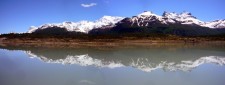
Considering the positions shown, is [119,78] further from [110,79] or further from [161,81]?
[161,81]

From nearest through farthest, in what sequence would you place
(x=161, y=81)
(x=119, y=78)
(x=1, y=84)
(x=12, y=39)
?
(x=1, y=84), (x=161, y=81), (x=119, y=78), (x=12, y=39)

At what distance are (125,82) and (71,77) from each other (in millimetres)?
2800

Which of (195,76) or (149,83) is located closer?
(149,83)

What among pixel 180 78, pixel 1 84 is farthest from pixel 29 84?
pixel 180 78

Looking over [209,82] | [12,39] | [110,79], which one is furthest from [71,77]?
[12,39]

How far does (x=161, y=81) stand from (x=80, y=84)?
3536 mm

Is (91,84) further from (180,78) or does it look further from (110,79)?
(180,78)

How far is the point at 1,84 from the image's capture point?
1342 centimetres

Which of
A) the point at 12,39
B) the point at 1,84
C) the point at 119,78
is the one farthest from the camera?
the point at 12,39

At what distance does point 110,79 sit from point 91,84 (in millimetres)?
1813

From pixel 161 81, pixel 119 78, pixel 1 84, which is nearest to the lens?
pixel 1 84

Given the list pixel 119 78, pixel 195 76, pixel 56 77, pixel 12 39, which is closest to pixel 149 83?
pixel 119 78

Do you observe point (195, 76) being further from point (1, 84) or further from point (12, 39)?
point (12, 39)

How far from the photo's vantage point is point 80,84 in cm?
1345
